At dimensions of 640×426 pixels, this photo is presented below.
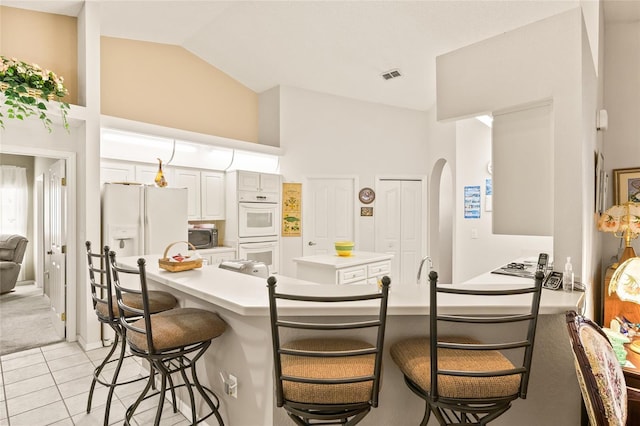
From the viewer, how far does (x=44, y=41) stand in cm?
363

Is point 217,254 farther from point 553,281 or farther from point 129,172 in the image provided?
point 553,281

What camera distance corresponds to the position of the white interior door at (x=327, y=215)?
19.0ft

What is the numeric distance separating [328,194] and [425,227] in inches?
67.6

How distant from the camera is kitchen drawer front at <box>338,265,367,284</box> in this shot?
3.68 metres

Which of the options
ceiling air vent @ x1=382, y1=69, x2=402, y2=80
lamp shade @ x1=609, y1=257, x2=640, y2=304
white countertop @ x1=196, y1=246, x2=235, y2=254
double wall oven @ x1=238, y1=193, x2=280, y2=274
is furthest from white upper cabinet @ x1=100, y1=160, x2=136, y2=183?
lamp shade @ x1=609, y1=257, x2=640, y2=304

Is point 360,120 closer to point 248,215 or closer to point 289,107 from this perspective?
point 289,107

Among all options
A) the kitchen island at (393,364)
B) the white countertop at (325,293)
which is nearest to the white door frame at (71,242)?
the white countertop at (325,293)

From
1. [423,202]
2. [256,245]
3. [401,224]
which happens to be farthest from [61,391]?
[423,202]

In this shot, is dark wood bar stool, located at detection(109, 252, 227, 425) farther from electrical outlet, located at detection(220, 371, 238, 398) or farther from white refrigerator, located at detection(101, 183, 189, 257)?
white refrigerator, located at detection(101, 183, 189, 257)

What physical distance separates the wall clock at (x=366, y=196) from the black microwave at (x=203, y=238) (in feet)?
7.95

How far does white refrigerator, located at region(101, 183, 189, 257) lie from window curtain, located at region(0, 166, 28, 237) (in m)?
4.33

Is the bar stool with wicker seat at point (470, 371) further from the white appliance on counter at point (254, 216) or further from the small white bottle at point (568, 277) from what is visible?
the white appliance on counter at point (254, 216)

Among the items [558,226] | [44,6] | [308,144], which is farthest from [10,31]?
[558,226]

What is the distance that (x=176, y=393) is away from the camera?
2494mm
